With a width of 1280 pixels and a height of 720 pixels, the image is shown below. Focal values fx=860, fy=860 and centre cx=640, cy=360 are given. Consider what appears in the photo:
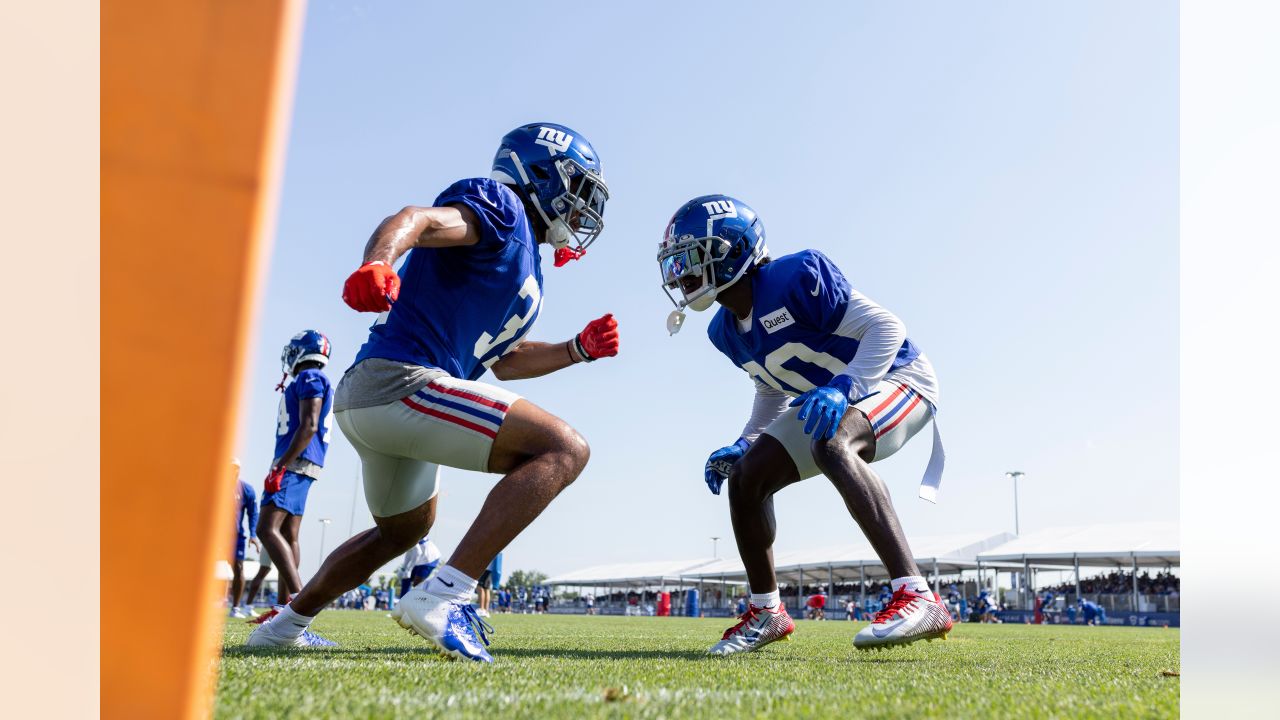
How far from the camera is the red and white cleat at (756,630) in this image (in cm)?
435

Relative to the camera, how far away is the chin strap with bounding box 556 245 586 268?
422 cm

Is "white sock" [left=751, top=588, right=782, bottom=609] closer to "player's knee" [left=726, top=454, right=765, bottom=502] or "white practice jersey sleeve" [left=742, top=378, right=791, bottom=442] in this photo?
"player's knee" [left=726, top=454, right=765, bottom=502]

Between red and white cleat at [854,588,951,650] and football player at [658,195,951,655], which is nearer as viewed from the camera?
red and white cleat at [854,588,951,650]

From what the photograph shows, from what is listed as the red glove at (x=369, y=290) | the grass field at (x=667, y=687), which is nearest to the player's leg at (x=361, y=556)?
the grass field at (x=667, y=687)

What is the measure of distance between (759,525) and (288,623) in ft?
7.91

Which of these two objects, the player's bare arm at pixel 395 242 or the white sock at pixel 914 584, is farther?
the white sock at pixel 914 584


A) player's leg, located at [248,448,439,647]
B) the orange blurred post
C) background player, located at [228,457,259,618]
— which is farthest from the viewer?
background player, located at [228,457,259,618]

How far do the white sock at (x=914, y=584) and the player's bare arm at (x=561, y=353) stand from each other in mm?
1743

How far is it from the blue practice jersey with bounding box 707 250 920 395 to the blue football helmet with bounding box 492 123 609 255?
1.14 metres

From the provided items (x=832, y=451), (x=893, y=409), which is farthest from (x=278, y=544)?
(x=893, y=409)

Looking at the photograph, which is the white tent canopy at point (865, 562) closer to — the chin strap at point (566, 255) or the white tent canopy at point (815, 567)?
the white tent canopy at point (815, 567)

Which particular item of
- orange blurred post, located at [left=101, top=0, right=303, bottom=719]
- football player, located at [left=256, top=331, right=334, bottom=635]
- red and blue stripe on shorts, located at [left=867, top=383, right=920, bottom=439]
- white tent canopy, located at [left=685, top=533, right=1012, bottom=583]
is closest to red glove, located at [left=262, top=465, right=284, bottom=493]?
football player, located at [left=256, top=331, right=334, bottom=635]
